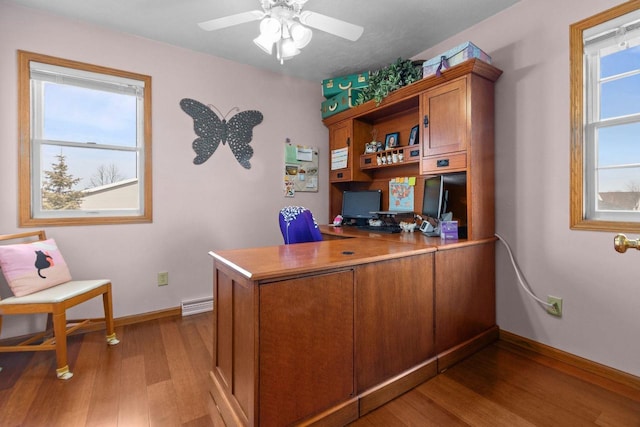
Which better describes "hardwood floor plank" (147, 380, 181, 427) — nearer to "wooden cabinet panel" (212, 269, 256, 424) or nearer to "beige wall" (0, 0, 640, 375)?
"wooden cabinet panel" (212, 269, 256, 424)

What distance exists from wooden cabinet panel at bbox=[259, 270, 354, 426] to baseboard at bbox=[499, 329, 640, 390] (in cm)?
155

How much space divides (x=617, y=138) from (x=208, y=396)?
9.50 feet

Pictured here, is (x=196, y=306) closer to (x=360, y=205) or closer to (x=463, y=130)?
(x=360, y=205)

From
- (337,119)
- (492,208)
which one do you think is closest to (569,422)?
(492,208)

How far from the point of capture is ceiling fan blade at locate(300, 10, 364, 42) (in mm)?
1669

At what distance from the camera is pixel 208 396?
5.24 feet

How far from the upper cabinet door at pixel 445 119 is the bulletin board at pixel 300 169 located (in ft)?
4.87

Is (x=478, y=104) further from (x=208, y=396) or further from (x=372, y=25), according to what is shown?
(x=208, y=396)

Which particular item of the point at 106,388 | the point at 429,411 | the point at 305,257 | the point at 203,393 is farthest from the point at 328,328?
the point at 106,388

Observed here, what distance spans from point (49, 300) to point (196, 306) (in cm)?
120

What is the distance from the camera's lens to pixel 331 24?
5.66 ft

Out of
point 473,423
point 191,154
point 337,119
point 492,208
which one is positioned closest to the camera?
point 473,423

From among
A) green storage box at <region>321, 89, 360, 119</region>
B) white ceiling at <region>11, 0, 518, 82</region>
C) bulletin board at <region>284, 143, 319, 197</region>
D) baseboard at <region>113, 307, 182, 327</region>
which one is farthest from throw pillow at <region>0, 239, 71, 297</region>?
green storage box at <region>321, 89, 360, 119</region>

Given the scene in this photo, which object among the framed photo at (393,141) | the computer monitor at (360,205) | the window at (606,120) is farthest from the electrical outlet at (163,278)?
the window at (606,120)
